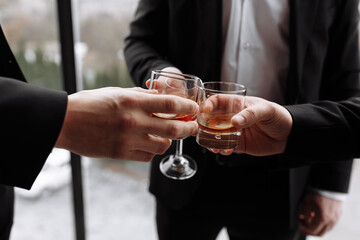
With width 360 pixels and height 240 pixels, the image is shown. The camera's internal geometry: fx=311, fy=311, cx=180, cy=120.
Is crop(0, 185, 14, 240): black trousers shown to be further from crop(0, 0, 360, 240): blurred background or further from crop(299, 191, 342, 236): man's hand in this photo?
crop(299, 191, 342, 236): man's hand

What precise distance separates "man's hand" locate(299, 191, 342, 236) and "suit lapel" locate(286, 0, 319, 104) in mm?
602

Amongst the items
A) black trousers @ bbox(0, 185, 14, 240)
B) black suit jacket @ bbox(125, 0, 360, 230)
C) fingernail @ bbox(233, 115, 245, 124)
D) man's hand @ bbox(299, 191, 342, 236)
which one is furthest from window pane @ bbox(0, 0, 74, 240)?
man's hand @ bbox(299, 191, 342, 236)

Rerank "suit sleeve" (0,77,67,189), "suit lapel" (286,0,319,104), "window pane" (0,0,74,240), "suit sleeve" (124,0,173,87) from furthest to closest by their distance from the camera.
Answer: "window pane" (0,0,74,240) → "suit sleeve" (124,0,173,87) → "suit lapel" (286,0,319,104) → "suit sleeve" (0,77,67,189)

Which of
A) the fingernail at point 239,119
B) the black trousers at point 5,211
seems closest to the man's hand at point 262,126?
the fingernail at point 239,119

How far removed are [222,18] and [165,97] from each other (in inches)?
25.2

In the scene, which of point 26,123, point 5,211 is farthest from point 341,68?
point 5,211

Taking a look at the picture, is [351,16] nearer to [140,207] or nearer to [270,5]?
[270,5]

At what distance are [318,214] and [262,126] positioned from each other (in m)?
0.68

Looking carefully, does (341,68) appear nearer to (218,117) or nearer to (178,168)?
(218,117)

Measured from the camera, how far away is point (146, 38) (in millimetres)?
1574

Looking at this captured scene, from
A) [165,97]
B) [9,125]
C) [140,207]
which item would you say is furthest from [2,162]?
[140,207]

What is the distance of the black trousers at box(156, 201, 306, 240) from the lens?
1.53 metres

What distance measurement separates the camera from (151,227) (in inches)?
117

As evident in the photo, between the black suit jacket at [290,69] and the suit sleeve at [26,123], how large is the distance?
21.4 inches
